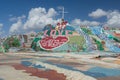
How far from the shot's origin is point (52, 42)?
89.6 m

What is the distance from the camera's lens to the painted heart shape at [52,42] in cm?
8850

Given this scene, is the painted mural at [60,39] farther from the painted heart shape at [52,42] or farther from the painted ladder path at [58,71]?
the painted ladder path at [58,71]

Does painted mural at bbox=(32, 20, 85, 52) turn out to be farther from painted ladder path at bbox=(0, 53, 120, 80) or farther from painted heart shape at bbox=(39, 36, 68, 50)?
painted ladder path at bbox=(0, 53, 120, 80)

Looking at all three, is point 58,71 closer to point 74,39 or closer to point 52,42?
point 74,39

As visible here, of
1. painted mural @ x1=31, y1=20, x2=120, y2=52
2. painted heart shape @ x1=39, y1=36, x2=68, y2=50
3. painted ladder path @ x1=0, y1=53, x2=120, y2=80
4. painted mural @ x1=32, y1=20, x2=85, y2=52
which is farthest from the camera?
painted heart shape @ x1=39, y1=36, x2=68, y2=50

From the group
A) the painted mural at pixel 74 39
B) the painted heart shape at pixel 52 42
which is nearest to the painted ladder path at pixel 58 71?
the painted mural at pixel 74 39

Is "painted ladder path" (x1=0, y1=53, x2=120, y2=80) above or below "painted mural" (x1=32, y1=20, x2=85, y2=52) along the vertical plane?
below

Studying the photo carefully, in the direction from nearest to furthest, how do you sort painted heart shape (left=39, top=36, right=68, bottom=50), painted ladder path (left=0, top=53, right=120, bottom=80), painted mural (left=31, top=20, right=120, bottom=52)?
1. painted ladder path (left=0, top=53, right=120, bottom=80)
2. painted mural (left=31, top=20, right=120, bottom=52)
3. painted heart shape (left=39, top=36, right=68, bottom=50)

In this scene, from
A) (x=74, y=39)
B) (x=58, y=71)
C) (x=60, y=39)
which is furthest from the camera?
(x=60, y=39)

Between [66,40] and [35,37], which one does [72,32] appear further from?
[35,37]

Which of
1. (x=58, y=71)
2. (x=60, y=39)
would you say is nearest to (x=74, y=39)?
(x=60, y=39)

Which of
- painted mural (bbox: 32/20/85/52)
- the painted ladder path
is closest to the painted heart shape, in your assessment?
painted mural (bbox: 32/20/85/52)

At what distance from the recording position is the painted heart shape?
3484 inches

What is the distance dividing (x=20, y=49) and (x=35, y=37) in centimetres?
676
